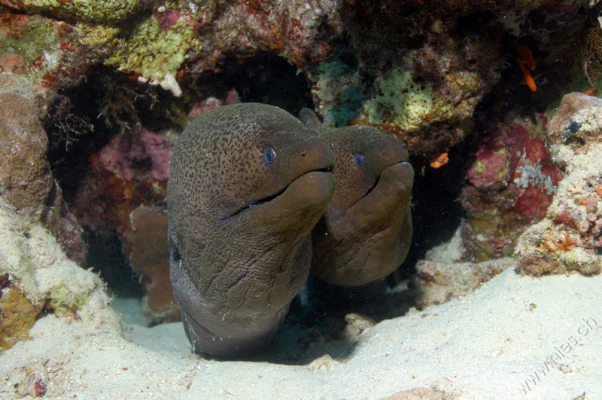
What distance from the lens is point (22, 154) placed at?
3.54m

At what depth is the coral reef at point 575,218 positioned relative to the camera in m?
2.67

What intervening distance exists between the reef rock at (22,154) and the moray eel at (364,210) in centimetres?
235

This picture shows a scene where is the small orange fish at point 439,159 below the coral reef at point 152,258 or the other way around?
the other way around

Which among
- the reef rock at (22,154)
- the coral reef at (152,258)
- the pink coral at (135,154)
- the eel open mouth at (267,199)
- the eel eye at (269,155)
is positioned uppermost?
the eel eye at (269,155)

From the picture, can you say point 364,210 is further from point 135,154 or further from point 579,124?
point 135,154

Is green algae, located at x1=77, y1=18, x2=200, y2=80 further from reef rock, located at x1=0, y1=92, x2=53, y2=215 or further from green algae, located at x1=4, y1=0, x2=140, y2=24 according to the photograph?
reef rock, located at x1=0, y1=92, x2=53, y2=215

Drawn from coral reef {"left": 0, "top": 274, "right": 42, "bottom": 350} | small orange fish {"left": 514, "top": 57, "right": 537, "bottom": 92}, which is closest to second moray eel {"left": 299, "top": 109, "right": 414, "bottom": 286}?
small orange fish {"left": 514, "top": 57, "right": 537, "bottom": 92}

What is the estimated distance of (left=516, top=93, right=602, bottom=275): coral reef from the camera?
2670mm

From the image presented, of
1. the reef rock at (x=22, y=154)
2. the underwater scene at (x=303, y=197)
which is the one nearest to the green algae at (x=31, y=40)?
the underwater scene at (x=303, y=197)

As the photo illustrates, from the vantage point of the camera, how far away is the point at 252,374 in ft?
9.67

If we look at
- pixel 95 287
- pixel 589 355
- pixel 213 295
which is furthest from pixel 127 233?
pixel 589 355

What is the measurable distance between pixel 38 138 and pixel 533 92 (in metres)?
4.79

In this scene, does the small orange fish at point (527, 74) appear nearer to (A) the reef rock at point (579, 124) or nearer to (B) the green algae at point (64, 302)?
(A) the reef rock at point (579, 124)

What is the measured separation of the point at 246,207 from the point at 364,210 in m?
0.99
